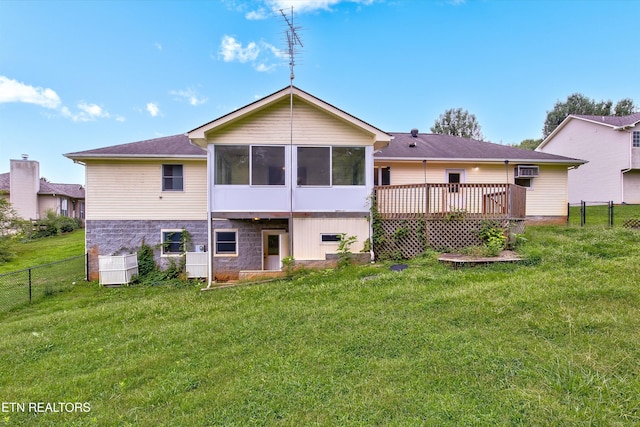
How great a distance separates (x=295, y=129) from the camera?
8.79 meters

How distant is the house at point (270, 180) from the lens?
8.63 meters

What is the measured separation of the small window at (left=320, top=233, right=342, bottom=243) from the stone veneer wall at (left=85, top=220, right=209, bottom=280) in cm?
495

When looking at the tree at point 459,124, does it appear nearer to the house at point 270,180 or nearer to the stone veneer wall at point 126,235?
the house at point 270,180

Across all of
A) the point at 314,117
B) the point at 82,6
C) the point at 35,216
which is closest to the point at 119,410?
the point at 314,117

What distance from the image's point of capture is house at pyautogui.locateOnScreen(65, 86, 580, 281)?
8633mm

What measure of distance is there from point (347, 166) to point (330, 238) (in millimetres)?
2356

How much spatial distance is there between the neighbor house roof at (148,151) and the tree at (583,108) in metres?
34.4

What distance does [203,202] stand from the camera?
10781 millimetres

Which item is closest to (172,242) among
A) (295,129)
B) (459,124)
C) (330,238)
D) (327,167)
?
(330,238)

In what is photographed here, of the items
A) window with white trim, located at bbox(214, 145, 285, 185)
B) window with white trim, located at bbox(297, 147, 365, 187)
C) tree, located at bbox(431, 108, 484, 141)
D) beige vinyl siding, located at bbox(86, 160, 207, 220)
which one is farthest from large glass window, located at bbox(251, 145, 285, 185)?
tree, located at bbox(431, 108, 484, 141)

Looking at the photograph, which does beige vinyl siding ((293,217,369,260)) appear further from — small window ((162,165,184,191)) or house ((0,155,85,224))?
house ((0,155,85,224))

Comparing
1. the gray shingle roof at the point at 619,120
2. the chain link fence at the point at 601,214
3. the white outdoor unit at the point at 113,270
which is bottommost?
the white outdoor unit at the point at 113,270

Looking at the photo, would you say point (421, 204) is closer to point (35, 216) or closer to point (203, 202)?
point (203, 202)

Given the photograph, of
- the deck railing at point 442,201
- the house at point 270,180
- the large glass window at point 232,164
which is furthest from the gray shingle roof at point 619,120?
the large glass window at point 232,164
